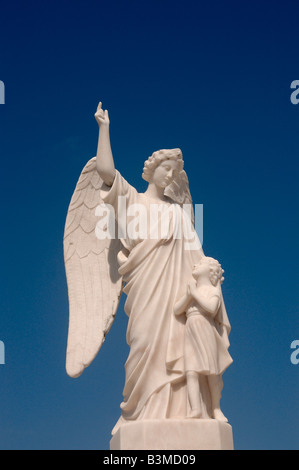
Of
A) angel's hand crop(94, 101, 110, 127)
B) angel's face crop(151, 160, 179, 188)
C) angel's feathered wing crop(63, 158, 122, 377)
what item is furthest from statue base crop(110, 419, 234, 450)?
angel's hand crop(94, 101, 110, 127)

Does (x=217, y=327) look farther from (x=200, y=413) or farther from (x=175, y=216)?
(x=175, y=216)

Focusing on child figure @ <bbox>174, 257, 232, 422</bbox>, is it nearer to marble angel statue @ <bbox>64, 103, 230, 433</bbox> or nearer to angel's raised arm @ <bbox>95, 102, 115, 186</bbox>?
marble angel statue @ <bbox>64, 103, 230, 433</bbox>

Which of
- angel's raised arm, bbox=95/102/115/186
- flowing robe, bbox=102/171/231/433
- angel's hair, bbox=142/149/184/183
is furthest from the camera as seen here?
angel's hair, bbox=142/149/184/183

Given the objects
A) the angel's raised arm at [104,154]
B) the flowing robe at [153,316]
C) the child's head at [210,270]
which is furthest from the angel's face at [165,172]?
the child's head at [210,270]

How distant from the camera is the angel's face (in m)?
8.56

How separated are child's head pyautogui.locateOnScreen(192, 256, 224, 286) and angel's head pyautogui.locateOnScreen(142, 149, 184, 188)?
4.65 feet

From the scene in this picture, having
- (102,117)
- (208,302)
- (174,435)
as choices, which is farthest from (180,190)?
(174,435)

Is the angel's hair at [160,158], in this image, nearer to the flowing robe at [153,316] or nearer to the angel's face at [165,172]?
the angel's face at [165,172]

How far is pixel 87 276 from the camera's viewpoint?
8625mm

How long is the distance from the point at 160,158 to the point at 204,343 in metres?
2.80

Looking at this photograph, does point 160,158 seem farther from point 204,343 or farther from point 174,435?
point 174,435

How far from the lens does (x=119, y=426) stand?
7336 millimetres

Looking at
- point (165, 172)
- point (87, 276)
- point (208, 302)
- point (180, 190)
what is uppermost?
point (165, 172)

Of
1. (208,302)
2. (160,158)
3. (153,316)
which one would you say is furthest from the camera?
(160,158)
